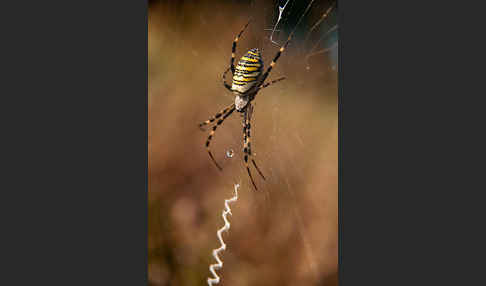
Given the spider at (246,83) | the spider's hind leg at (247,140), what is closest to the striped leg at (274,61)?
the spider at (246,83)

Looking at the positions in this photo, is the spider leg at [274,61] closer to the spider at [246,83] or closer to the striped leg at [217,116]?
the spider at [246,83]

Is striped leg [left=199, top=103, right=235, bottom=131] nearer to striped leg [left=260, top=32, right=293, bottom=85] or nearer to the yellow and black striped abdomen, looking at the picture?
the yellow and black striped abdomen

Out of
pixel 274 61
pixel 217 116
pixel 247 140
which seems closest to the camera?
pixel 274 61

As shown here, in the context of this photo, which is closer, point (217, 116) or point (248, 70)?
point (248, 70)

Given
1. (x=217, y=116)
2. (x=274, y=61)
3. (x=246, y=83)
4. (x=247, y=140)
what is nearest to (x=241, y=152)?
(x=247, y=140)

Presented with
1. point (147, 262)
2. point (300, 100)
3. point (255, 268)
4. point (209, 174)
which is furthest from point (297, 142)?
point (147, 262)

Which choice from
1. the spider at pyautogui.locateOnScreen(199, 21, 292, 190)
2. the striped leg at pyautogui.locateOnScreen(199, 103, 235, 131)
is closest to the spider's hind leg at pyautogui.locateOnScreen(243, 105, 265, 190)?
the spider at pyautogui.locateOnScreen(199, 21, 292, 190)

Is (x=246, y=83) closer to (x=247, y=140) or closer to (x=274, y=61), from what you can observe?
(x=274, y=61)
